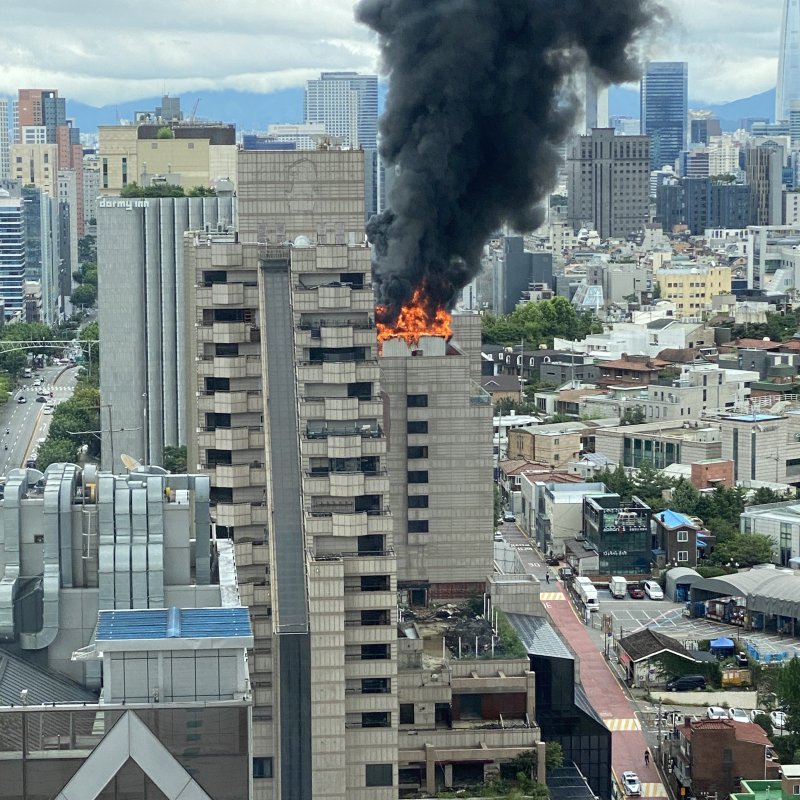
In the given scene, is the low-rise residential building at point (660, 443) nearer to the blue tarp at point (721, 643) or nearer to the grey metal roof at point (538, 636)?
the blue tarp at point (721, 643)

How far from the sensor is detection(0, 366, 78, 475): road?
69.6m

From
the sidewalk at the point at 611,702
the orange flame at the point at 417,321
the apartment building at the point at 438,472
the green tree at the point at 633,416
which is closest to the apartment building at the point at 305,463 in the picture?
the apartment building at the point at 438,472

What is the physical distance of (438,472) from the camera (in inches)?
1521

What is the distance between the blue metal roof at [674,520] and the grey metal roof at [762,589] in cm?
407

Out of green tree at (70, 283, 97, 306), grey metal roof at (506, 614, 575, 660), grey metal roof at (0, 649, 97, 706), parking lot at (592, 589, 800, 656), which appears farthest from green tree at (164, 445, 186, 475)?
green tree at (70, 283, 97, 306)

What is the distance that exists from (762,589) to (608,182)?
408ft

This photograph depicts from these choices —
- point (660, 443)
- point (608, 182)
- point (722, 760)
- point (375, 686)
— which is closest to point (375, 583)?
point (375, 686)

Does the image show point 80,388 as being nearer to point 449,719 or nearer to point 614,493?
point 614,493

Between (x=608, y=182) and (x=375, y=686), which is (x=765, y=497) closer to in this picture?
(x=375, y=686)

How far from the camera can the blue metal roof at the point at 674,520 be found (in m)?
53.7

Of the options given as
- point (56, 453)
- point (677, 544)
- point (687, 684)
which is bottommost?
point (687, 684)

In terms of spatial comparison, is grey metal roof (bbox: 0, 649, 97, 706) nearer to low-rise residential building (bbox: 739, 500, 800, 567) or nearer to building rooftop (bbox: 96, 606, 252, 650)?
building rooftop (bbox: 96, 606, 252, 650)

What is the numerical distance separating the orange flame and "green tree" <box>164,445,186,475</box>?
59.6 ft

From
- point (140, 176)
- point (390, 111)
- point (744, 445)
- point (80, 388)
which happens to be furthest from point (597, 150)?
point (390, 111)
